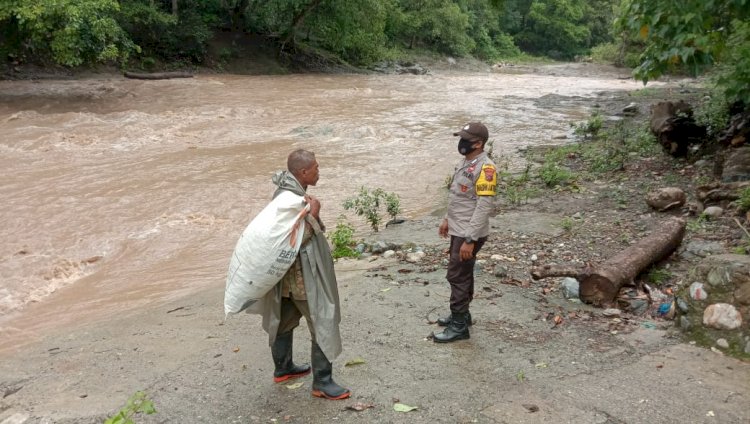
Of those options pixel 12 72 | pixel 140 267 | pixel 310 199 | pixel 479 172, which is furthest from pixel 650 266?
pixel 12 72

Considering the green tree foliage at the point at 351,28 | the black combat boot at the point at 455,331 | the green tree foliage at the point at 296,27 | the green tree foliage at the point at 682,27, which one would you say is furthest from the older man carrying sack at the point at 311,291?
the green tree foliage at the point at 351,28

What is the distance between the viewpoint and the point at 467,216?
4.23 m

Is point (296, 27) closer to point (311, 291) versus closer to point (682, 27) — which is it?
point (682, 27)

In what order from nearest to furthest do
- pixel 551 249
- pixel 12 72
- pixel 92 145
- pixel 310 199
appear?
pixel 310 199 < pixel 551 249 < pixel 92 145 < pixel 12 72

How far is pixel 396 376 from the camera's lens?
3.94 m

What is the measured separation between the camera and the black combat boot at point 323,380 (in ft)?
11.9

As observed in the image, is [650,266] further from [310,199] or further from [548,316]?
[310,199]

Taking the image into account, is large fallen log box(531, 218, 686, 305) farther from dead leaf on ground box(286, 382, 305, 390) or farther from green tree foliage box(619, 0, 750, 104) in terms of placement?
dead leaf on ground box(286, 382, 305, 390)

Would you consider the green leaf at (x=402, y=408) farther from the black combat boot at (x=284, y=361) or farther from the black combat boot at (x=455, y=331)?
the black combat boot at (x=455, y=331)

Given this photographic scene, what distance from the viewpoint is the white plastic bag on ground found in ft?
10.8

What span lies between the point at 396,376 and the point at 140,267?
4.31 meters

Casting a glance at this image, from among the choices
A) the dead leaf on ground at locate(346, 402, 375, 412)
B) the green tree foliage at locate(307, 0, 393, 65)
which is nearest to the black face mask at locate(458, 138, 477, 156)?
the dead leaf on ground at locate(346, 402, 375, 412)

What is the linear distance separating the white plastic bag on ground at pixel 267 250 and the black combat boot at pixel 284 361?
0.46 metres

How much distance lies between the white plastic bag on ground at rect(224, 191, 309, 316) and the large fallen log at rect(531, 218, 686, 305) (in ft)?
8.89
